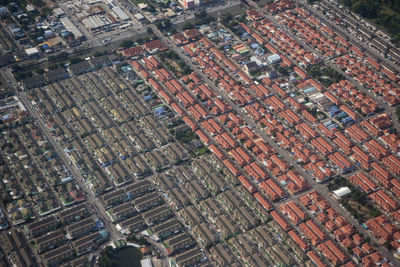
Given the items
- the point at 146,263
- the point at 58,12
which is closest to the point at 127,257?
the point at 146,263

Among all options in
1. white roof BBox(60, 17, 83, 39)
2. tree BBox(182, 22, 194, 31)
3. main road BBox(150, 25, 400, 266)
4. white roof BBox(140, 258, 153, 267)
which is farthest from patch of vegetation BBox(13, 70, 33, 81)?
white roof BBox(140, 258, 153, 267)

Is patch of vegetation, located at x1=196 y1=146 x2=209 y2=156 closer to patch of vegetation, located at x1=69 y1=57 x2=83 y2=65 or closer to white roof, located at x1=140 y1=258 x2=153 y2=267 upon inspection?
white roof, located at x1=140 y1=258 x2=153 y2=267

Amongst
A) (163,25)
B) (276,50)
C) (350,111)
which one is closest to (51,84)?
(163,25)

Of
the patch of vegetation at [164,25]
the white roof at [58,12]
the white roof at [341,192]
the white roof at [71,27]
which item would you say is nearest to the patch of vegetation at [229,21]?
the patch of vegetation at [164,25]

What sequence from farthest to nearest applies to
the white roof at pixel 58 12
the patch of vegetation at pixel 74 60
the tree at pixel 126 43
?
the white roof at pixel 58 12, the tree at pixel 126 43, the patch of vegetation at pixel 74 60

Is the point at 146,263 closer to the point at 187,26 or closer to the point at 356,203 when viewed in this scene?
the point at 356,203

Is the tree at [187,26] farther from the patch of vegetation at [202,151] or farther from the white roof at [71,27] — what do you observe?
the patch of vegetation at [202,151]

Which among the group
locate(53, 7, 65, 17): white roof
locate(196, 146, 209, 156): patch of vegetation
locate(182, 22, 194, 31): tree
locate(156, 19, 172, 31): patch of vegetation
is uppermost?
locate(53, 7, 65, 17): white roof
